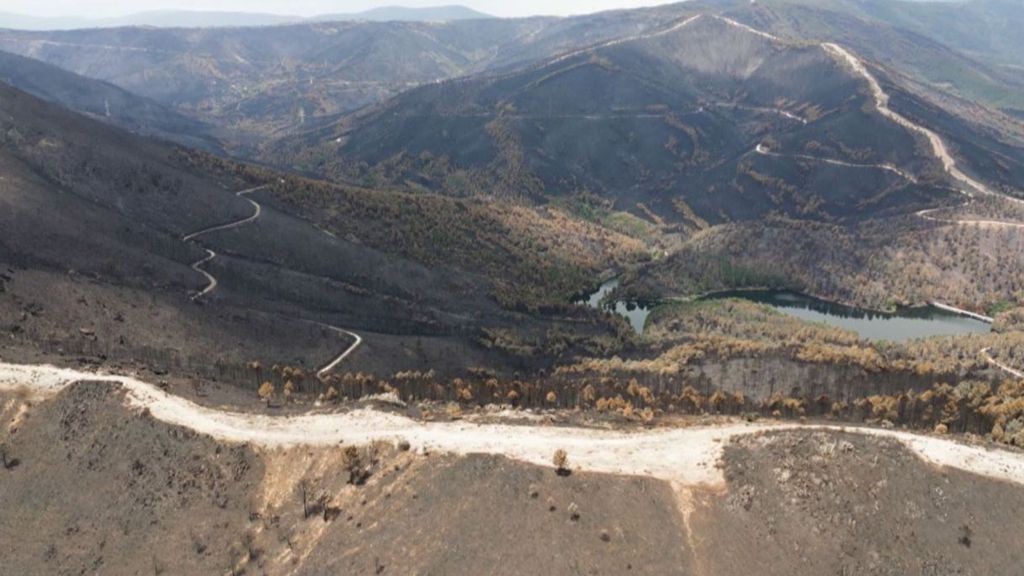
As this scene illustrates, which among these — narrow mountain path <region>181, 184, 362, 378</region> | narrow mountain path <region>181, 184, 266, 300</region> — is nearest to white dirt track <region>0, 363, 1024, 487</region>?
narrow mountain path <region>181, 184, 362, 378</region>

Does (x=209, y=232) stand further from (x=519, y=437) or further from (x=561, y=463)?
(x=561, y=463)

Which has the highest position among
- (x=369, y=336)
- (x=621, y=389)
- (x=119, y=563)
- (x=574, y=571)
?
(x=574, y=571)

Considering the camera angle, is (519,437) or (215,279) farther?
(215,279)

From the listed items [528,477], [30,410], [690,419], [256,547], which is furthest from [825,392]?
[30,410]

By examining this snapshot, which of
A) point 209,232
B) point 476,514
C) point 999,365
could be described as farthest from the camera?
point 209,232

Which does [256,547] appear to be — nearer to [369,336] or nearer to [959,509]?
[959,509]

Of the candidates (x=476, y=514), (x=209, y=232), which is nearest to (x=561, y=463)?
(x=476, y=514)
